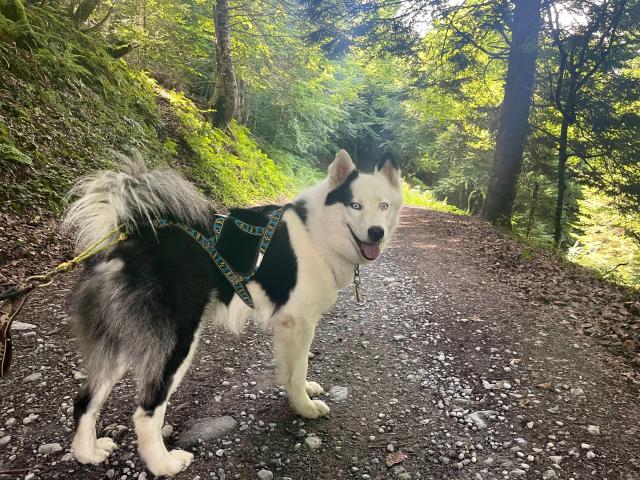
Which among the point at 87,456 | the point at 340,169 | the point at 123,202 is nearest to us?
the point at 87,456

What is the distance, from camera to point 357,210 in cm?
286

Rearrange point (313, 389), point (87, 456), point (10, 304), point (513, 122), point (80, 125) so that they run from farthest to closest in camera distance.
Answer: point (513, 122) → point (80, 125) → point (313, 389) → point (87, 456) → point (10, 304)

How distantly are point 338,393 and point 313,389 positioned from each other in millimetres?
224

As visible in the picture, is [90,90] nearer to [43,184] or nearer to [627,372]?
[43,184]

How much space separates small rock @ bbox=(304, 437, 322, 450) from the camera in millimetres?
2514

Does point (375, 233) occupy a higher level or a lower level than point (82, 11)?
lower

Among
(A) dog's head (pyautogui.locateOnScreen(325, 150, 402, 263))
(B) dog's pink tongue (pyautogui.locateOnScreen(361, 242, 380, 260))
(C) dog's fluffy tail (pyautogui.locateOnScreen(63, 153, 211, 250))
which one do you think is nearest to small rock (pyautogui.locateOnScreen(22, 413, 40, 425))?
(C) dog's fluffy tail (pyautogui.locateOnScreen(63, 153, 211, 250))

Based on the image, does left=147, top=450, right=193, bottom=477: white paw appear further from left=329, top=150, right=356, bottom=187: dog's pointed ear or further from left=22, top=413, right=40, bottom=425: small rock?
left=329, top=150, right=356, bottom=187: dog's pointed ear

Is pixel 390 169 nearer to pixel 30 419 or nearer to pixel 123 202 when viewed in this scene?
pixel 123 202

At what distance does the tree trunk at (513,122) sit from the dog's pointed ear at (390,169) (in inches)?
337

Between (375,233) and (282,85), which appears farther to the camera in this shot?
(282,85)

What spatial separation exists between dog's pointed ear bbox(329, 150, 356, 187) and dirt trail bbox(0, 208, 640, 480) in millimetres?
1767

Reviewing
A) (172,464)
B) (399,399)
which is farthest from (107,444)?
(399,399)

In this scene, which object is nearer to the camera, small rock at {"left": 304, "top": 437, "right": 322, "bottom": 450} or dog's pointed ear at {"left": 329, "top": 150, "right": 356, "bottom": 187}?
small rock at {"left": 304, "top": 437, "right": 322, "bottom": 450}
